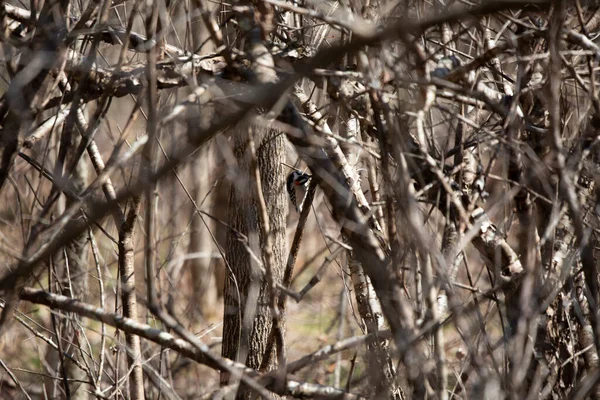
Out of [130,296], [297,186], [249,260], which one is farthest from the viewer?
[297,186]

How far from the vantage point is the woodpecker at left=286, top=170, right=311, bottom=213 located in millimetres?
5113

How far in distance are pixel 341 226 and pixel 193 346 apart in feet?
1.99

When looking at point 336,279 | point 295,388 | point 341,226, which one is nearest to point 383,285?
point 341,226

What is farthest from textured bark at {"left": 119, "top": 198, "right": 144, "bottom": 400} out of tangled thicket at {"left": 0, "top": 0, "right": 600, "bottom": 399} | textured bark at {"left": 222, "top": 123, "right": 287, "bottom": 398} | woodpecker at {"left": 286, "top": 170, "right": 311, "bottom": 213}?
woodpecker at {"left": 286, "top": 170, "right": 311, "bottom": 213}

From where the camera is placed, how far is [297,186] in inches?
226

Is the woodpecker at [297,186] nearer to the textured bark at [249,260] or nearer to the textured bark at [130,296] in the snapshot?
the textured bark at [249,260]

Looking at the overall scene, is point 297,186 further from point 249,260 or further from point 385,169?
point 385,169

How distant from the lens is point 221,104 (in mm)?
2715

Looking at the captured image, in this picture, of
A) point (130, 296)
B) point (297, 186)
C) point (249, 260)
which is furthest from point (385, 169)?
point (297, 186)

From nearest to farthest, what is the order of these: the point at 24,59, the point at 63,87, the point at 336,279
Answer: the point at 24,59
the point at 63,87
the point at 336,279

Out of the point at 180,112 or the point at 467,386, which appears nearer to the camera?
the point at 180,112

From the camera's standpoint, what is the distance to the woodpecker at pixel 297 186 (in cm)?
511

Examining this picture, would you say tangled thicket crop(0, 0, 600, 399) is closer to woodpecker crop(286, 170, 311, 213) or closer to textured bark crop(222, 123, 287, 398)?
textured bark crop(222, 123, 287, 398)

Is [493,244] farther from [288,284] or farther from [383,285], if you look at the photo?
[288,284]
